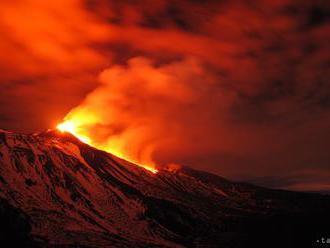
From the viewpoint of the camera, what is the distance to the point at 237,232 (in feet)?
518

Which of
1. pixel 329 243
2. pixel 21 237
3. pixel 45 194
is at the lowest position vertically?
pixel 21 237

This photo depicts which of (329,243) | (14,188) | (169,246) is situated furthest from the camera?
(14,188)

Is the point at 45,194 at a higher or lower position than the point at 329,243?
higher

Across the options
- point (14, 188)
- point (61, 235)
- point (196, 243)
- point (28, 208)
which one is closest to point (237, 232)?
point (196, 243)

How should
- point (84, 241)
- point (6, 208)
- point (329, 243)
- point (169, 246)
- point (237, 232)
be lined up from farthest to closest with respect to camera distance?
point (237, 232), point (169, 246), point (84, 241), point (6, 208), point (329, 243)

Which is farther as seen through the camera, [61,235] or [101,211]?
[101,211]

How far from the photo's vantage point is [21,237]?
117562 mm

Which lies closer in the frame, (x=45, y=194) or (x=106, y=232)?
(x=106, y=232)

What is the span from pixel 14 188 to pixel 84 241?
52144mm

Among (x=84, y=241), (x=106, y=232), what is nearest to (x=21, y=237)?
(x=84, y=241)

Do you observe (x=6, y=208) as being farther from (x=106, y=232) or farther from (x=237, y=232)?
(x=237, y=232)

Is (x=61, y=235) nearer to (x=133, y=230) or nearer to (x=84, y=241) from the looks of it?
(x=84, y=241)

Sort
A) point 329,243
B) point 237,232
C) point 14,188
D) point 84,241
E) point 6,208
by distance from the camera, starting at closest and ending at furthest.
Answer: point 329,243 → point 6,208 → point 84,241 → point 237,232 → point 14,188

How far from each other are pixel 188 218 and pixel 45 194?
55.9m
